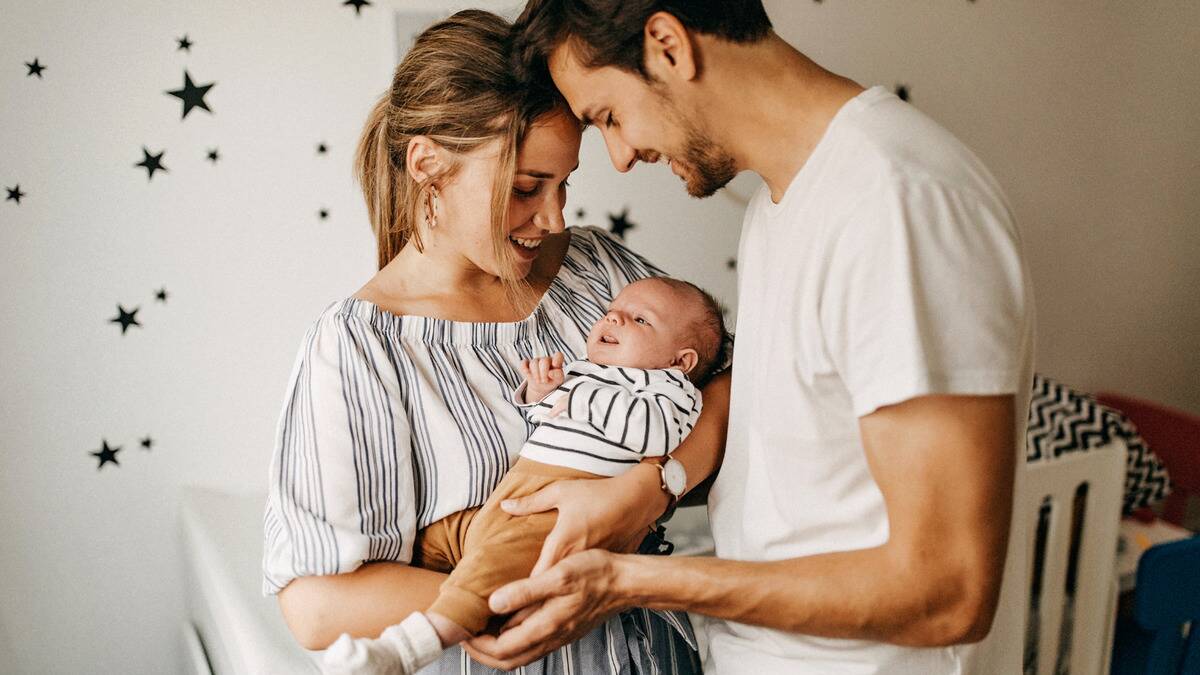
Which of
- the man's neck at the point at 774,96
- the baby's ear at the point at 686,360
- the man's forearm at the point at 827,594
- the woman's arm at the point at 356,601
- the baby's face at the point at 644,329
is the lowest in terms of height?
the woman's arm at the point at 356,601

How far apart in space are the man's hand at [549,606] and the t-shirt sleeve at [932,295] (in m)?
0.35

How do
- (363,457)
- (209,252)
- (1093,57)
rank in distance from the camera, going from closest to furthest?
(363,457), (209,252), (1093,57)

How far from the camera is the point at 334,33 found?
170 cm

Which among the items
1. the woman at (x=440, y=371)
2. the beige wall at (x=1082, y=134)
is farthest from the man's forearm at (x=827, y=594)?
the beige wall at (x=1082, y=134)

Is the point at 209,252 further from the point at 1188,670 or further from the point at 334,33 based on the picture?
the point at 1188,670

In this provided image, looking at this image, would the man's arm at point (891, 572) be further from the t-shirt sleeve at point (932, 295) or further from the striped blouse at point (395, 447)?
the striped blouse at point (395, 447)

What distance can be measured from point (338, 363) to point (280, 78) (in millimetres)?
872

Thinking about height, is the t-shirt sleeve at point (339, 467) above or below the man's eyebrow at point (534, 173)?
below

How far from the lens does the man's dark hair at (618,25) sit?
3.15 ft

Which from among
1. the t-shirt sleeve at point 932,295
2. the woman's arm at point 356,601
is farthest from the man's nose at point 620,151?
the woman's arm at point 356,601

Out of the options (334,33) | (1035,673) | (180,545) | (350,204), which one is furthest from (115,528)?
(1035,673)

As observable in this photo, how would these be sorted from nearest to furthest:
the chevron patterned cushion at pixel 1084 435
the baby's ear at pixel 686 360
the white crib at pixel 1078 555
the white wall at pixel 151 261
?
the baby's ear at pixel 686 360, the white wall at pixel 151 261, the white crib at pixel 1078 555, the chevron patterned cushion at pixel 1084 435

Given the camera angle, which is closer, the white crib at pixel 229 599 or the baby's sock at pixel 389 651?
the baby's sock at pixel 389 651

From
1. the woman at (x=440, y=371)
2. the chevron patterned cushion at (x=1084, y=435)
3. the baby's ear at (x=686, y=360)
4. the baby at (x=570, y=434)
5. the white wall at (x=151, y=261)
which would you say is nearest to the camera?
the baby at (x=570, y=434)
